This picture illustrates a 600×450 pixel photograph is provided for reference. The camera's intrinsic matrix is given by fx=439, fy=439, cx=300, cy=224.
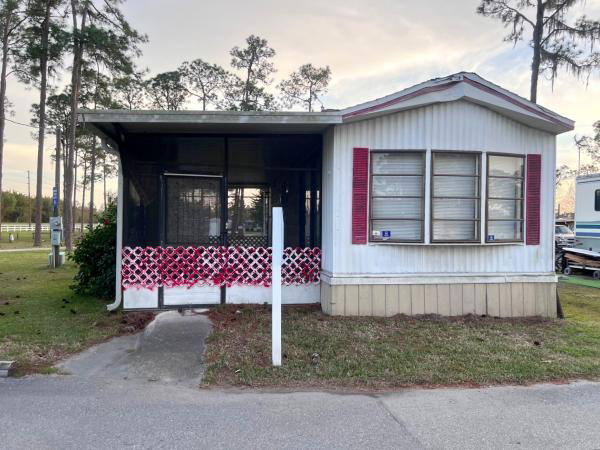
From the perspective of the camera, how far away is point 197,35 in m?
14.9

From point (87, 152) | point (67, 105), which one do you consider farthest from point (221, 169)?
point (87, 152)

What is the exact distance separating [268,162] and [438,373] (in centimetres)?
545

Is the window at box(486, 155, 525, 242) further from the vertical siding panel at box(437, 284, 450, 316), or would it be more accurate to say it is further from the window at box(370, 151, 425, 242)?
the window at box(370, 151, 425, 242)

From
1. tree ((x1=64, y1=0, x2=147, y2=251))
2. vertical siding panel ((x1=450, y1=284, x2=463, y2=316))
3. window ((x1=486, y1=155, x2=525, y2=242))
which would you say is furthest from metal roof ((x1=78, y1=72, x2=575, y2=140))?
tree ((x1=64, y1=0, x2=147, y2=251))

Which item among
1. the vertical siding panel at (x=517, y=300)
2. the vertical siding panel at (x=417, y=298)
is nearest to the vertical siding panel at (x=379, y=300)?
the vertical siding panel at (x=417, y=298)

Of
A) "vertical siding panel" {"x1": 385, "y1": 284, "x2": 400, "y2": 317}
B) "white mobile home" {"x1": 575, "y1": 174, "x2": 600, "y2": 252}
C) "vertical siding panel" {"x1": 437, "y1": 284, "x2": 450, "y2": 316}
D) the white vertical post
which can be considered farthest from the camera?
"white mobile home" {"x1": 575, "y1": 174, "x2": 600, "y2": 252}

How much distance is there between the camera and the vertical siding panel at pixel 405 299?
6.84 meters

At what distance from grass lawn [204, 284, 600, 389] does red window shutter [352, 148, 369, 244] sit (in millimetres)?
Result: 1305

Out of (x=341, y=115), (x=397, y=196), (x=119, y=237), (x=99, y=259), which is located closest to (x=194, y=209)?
(x=119, y=237)

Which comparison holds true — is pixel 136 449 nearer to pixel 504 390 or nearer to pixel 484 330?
pixel 504 390

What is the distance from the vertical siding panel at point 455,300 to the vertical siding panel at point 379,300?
111 cm

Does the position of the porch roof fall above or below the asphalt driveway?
above

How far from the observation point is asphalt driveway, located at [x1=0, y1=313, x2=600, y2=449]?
320 cm

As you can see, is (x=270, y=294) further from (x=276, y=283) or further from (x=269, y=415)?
(x=269, y=415)
